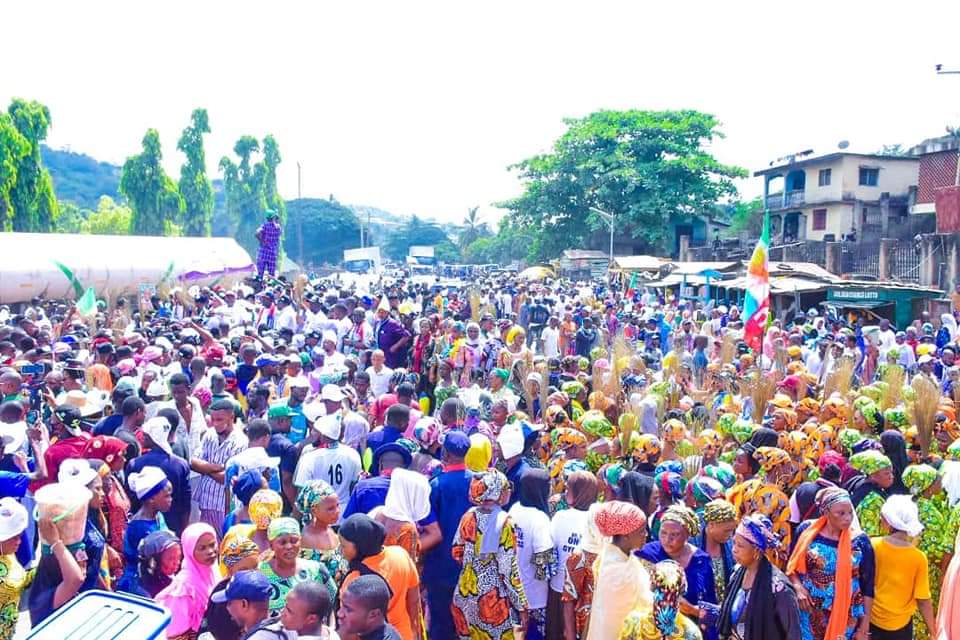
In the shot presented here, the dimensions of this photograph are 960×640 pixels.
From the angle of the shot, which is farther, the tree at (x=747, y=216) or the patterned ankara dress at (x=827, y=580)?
the tree at (x=747, y=216)

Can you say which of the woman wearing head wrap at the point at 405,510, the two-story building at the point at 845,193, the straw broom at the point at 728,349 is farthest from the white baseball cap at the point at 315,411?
the two-story building at the point at 845,193

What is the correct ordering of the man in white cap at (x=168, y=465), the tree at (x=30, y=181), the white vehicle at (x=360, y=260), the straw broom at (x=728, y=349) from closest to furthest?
the man in white cap at (x=168, y=465)
the straw broom at (x=728, y=349)
the tree at (x=30, y=181)
the white vehicle at (x=360, y=260)

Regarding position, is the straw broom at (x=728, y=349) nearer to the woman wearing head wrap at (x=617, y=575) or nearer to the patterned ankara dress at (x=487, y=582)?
the patterned ankara dress at (x=487, y=582)

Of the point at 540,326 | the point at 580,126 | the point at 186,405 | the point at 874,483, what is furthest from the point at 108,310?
the point at 580,126

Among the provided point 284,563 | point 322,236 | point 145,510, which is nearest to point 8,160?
point 145,510

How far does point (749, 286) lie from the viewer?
396 inches

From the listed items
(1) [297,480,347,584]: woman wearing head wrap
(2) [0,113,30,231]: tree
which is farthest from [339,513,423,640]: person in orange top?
(2) [0,113,30,231]: tree

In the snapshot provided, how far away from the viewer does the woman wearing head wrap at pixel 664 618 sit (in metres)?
2.82

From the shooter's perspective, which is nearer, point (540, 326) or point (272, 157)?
point (540, 326)

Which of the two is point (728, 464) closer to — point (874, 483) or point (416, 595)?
point (874, 483)

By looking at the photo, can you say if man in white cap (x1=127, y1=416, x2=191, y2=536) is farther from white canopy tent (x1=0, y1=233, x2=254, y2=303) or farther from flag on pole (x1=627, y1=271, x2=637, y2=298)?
flag on pole (x1=627, y1=271, x2=637, y2=298)

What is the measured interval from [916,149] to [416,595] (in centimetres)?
4051

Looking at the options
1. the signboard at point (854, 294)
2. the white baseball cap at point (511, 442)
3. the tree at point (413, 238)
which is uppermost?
the tree at point (413, 238)

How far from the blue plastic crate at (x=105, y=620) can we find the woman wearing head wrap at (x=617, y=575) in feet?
6.33
